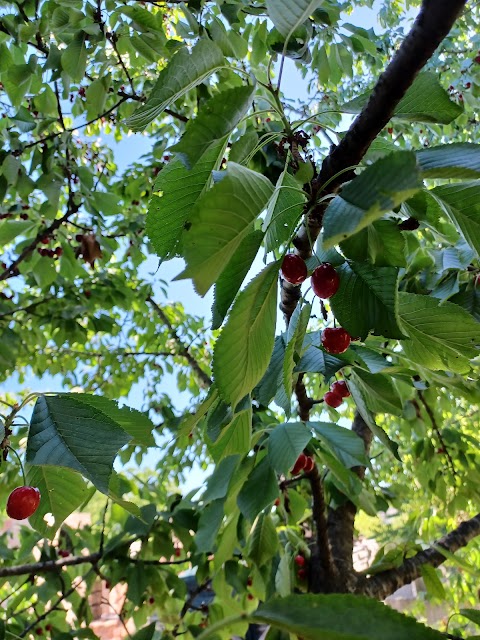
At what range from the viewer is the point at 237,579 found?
175cm

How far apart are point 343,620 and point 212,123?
0.45m

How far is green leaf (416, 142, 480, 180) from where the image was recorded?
438mm

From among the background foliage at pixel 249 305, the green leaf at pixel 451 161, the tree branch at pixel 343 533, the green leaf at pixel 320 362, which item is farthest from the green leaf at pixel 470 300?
the tree branch at pixel 343 533

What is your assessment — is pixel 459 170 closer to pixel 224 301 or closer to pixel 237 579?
pixel 224 301

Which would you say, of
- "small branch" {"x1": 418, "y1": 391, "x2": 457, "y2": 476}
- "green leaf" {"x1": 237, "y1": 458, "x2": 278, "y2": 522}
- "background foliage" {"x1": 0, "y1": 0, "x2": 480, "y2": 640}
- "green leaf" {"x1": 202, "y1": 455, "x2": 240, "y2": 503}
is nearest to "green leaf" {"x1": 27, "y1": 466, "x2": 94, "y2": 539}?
"background foliage" {"x1": 0, "y1": 0, "x2": 480, "y2": 640}

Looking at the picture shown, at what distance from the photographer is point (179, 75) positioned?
599mm

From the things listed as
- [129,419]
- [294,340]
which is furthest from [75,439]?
[294,340]

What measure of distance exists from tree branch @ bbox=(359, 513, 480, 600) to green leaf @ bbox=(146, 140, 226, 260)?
1488mm

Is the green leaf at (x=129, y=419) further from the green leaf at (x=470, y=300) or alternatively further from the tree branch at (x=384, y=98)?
the green leaf at (x=470, y=300)

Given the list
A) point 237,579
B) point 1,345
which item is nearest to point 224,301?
point 237,579

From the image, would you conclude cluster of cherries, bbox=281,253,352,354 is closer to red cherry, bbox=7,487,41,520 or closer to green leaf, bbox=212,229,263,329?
green leaf, bbox=212,229,263,329

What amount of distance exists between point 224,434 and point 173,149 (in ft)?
1.61

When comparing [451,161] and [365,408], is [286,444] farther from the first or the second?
[451,161]

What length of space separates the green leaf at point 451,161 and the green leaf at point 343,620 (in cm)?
30
